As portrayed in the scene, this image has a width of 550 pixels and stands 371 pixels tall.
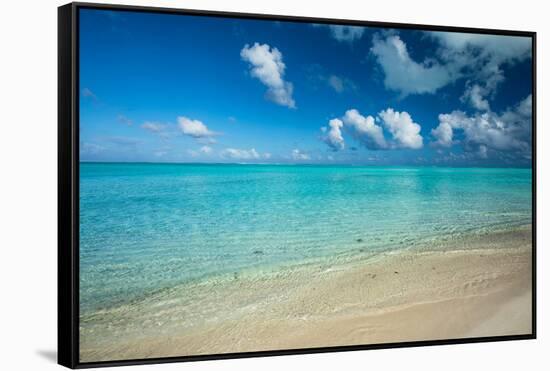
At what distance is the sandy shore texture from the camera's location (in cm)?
571

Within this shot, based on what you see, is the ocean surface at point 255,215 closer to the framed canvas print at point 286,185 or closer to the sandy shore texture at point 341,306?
the framed canvas print at point 286,185

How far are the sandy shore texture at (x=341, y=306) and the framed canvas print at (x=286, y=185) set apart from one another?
1 centimetres

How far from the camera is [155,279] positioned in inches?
228

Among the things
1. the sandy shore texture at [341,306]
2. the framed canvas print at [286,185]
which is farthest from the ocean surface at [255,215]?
the sandy shore texture at [341,306]

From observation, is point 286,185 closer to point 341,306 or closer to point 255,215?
point 255,215

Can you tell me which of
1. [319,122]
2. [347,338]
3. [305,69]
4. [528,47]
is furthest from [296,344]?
[528,47]

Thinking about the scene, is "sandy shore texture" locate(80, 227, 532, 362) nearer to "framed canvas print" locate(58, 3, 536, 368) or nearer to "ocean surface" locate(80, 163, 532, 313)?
"framed canvas print" locate(58, 3, 536, 368)

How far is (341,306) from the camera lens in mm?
6211

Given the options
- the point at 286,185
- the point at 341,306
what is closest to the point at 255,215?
the point at 286,185

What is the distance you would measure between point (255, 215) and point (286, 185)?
357mm

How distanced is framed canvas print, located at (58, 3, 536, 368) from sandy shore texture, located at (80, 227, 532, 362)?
0.4 inches

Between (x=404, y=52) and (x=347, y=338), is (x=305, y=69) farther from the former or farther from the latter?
(x=347, y=338)

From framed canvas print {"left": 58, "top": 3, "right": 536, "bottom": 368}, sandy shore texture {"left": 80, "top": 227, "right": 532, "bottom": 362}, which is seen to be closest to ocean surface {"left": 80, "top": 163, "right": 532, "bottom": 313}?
framed canvas print {"left": 58, "top": 3, "right": 536, "bottom": 368}

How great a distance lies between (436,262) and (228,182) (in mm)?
1852
